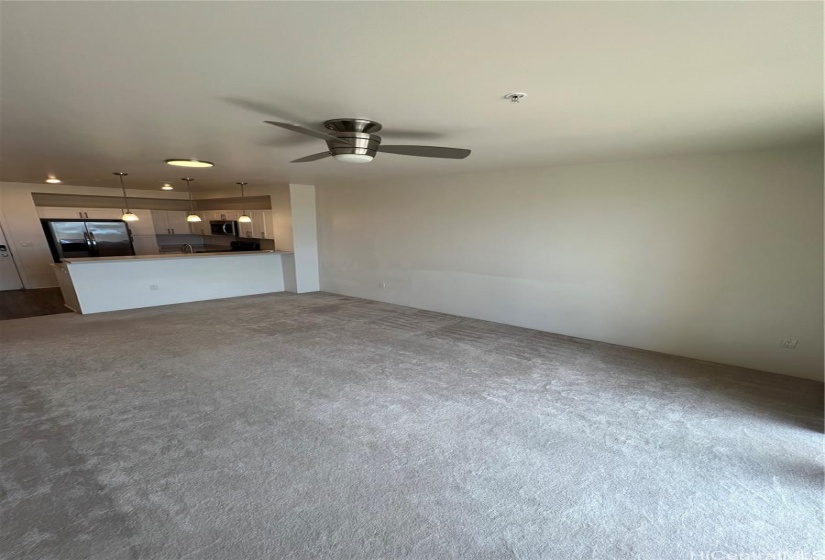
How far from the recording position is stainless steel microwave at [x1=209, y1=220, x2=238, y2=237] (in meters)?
8.16

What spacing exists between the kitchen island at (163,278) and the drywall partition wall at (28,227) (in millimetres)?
2167

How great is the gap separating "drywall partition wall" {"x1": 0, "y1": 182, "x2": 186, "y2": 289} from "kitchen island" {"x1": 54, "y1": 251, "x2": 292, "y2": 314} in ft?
7.11

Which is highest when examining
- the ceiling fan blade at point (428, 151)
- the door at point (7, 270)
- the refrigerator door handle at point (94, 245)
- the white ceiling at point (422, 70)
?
the white ceiling at point (422, 70)

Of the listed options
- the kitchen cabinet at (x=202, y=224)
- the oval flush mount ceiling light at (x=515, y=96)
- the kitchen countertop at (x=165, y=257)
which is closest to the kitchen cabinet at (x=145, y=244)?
the kitchen cabinet at (x=202, y=224)

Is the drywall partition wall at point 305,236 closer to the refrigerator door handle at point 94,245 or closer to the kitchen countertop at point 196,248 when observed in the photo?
the kitchen countertop at point 196,248

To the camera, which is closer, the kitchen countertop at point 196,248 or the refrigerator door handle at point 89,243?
the refrigerator door handle at point 89,243

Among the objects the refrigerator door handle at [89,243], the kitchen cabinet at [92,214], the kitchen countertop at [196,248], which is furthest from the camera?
the kitchen countertop at [196,248]

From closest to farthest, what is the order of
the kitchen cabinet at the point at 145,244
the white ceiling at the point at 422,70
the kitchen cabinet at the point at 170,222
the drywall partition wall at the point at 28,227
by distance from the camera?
the white ceiling at the point at 422,70
the drywall partition wall at the point at 28,227
the kitchen cabinet at the point at 145,244
the kitchen cabinet at the point at 170,222

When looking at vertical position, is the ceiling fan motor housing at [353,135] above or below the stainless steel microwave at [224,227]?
above

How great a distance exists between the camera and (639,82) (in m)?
1.67

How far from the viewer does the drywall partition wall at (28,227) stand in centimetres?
651

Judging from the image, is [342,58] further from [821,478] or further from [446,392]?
[821,478]

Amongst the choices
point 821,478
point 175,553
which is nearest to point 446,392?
point 175,553

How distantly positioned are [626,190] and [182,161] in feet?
17.4
